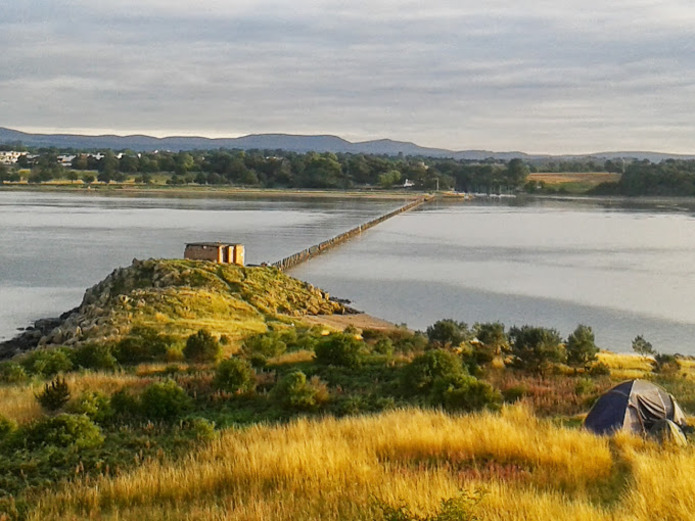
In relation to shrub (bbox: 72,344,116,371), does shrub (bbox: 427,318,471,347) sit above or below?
below

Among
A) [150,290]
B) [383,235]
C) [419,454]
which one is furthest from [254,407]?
[383,235]

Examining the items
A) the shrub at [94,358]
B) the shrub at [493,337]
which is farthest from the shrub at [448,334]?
the shrub at [94,358]

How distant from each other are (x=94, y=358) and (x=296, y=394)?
271 inches

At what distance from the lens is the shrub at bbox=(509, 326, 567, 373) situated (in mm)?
19422

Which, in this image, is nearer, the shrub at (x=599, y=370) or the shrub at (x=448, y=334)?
the shrub at (x=599, y=370)

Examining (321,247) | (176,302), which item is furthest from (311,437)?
(321,247)

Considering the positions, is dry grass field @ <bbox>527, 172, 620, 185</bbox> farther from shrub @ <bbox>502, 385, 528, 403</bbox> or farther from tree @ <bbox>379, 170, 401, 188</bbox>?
shrub @ <bbox>502, 385, 528, 403</bbox>

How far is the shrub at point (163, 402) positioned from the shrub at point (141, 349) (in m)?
7.08

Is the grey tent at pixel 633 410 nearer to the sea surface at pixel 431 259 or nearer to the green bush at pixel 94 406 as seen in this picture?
the green bush at pixel 94 406

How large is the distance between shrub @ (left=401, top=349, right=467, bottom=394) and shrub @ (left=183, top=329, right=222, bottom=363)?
17.2 feet

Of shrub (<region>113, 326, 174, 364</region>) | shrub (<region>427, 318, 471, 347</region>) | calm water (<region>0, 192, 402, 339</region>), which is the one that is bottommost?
calm water (<region>0, 192, 402, 339</region>)

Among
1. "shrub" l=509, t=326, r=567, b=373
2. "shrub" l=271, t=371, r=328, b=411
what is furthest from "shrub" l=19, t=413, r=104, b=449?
"shrub" l=509, t=326, r=567, b=373

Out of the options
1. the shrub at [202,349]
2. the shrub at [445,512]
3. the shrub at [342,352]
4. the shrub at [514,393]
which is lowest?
the shrub at [202,349]

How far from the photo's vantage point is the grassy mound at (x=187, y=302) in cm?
2440
